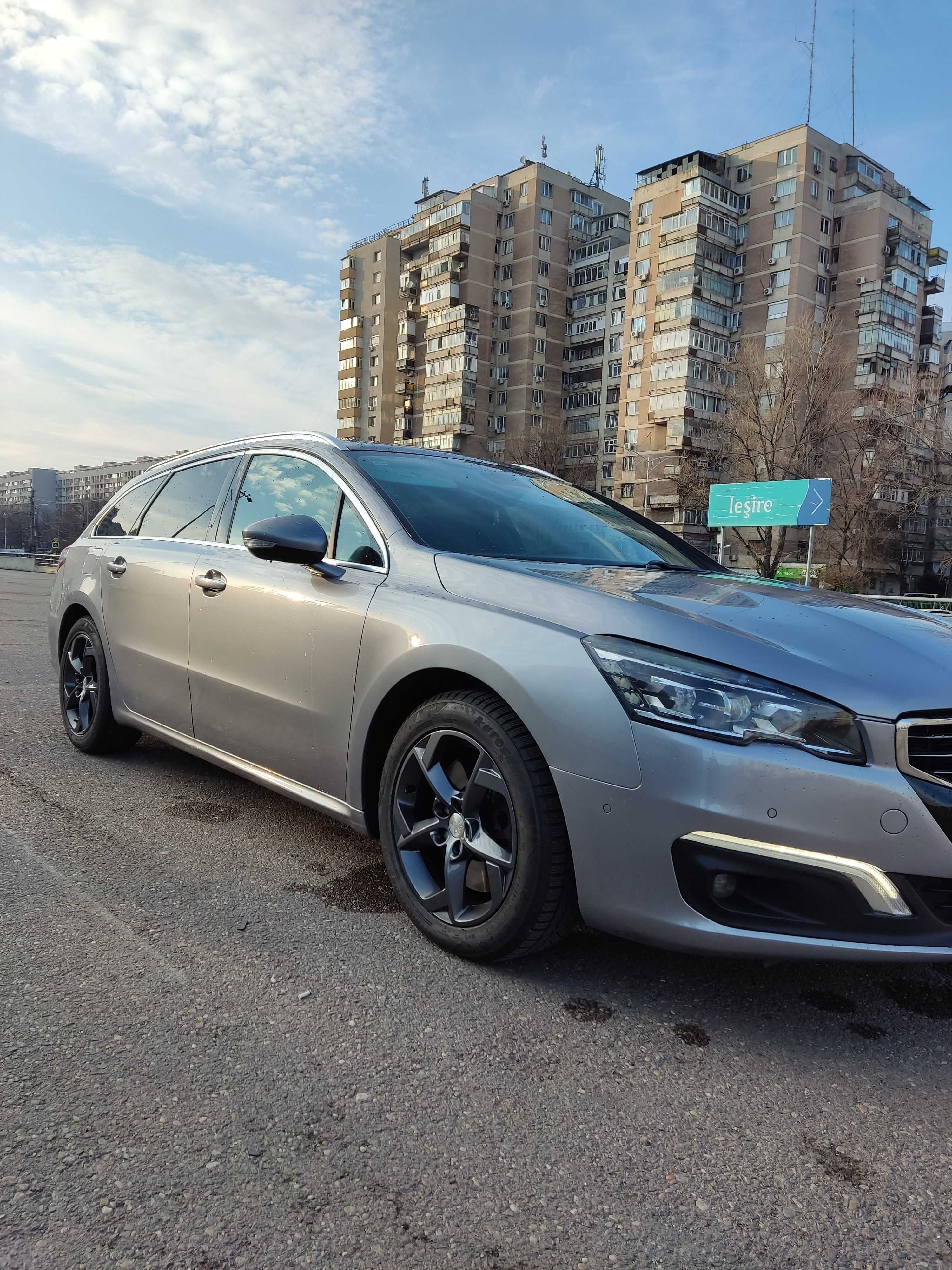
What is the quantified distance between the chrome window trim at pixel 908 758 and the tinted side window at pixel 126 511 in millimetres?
3619

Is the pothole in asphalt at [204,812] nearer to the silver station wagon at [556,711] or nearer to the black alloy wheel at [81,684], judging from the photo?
the silver station wagon at [556,711]

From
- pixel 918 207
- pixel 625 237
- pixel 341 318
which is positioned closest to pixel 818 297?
pixel 918 207

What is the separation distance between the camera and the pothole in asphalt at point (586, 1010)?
2105 millimetres

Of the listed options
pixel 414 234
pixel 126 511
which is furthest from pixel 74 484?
pixel 126 511

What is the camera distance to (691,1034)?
206 centimetres

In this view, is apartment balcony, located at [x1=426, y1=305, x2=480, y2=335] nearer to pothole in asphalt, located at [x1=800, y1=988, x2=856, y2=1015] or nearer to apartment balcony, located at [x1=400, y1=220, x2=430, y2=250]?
apartment balcony, located at [x1=400, y1=220, x2=430, y2=250]

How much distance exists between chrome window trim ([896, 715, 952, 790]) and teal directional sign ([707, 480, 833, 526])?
113ft

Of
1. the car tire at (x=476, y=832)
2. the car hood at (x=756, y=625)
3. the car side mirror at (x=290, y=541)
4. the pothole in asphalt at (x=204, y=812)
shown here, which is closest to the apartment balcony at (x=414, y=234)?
the pothole in asphalt at (x=204, y=812)

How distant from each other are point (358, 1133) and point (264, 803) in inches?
88.9

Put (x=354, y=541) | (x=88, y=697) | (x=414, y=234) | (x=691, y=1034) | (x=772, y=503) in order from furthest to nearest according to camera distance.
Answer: (x=414, y=234)
(x=772, y=503)
(x=88, y=697)
(x=354, y=541)
(x=691, y=1034)

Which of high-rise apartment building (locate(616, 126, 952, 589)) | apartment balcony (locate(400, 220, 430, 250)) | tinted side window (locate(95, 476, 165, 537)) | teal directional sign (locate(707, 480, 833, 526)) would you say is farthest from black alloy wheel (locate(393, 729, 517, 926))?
apartment balcony (locate(400, 220, 430, 250))

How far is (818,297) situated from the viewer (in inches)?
2346

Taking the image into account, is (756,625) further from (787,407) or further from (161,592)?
(787,407)

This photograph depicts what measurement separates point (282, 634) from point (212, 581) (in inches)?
24.0
